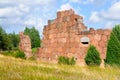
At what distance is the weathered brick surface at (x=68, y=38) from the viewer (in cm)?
2742

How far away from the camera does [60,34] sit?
31672 millimetres

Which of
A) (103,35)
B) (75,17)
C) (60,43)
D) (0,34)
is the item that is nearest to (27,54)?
(60,43)

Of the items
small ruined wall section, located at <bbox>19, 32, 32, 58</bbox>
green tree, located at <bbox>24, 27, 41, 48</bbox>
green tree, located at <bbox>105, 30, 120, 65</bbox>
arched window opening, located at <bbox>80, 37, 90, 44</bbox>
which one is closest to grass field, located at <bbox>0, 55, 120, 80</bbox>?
green tree, located at <bbox>105, 30, 120, 65</bbox>

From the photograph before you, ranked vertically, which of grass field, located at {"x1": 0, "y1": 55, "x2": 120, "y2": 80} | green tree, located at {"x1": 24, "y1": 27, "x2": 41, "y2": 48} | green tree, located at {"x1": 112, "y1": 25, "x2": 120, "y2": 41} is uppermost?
green tree, located at {"x1": 24, "y1": 27, "x2": 41, "y2": 48}

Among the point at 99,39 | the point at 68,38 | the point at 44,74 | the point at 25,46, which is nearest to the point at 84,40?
the point at 99,39

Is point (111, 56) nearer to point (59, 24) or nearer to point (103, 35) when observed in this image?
point (103, 35)

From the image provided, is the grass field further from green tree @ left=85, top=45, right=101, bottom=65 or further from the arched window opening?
the arched window opening

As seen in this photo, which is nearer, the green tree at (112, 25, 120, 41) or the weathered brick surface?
the green tree at (112, 25, 120, 41)

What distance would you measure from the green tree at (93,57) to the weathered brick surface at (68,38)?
1.66 m

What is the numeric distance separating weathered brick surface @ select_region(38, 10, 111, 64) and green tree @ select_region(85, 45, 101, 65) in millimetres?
1657

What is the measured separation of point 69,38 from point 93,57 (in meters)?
6.08

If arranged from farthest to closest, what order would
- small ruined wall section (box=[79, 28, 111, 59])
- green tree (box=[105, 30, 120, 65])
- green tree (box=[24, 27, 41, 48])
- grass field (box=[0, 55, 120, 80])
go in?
green tree (box=[24, 27, 41, 48])
small ruined wall section (box=[79, 28, 111, 59])
green tree (box=[105, 30, 120, 65])
grass field (box=[0, 55, 120, 80])

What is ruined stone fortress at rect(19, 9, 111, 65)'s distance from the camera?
89.9ft

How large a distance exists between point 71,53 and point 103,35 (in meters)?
4.02
